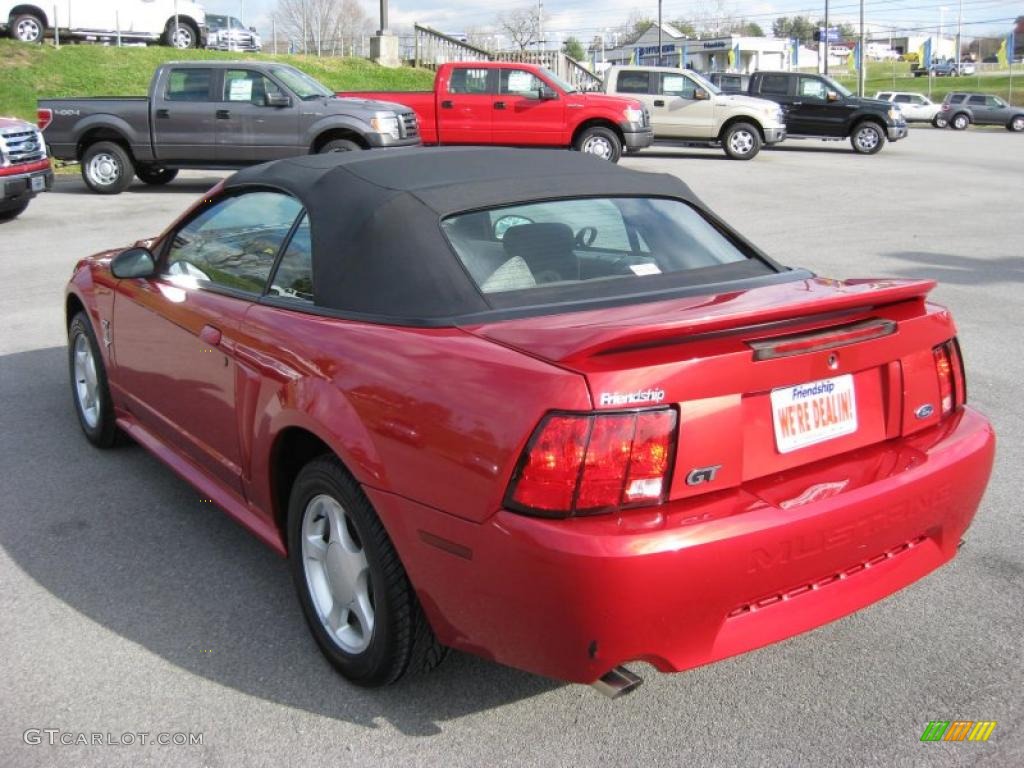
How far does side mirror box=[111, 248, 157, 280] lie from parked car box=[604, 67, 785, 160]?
1971cm

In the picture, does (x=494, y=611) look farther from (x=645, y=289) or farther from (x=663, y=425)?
(x=645, y=289)

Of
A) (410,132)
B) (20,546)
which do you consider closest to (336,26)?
(410,132)

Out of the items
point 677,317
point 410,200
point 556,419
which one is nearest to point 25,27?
point 410,200

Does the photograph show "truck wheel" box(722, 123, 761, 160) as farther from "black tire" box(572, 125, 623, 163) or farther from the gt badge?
the gt badge

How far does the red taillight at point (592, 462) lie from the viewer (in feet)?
8.48

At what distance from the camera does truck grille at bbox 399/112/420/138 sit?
16125 millimetres

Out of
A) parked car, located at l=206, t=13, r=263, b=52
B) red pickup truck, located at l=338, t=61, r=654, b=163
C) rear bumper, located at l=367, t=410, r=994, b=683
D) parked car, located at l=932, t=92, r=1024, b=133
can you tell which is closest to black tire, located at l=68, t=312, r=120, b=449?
rear bumper, located at l=367, t=410, r=994, b=683

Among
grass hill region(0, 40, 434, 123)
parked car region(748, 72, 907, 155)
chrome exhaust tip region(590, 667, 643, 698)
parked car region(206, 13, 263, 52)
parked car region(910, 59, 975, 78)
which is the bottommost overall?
chrome exhaust tip region(590, 667, 643, 698)

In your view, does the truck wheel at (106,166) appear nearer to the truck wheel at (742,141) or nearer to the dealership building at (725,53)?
the truck wheel at (742,141)

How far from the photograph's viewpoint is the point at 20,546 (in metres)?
4.35

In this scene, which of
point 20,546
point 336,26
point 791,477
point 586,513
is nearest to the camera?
point 586,513

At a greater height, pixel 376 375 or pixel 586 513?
pixel 376 375

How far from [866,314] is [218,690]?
2231 millimetres

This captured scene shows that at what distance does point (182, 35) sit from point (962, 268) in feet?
91.7
